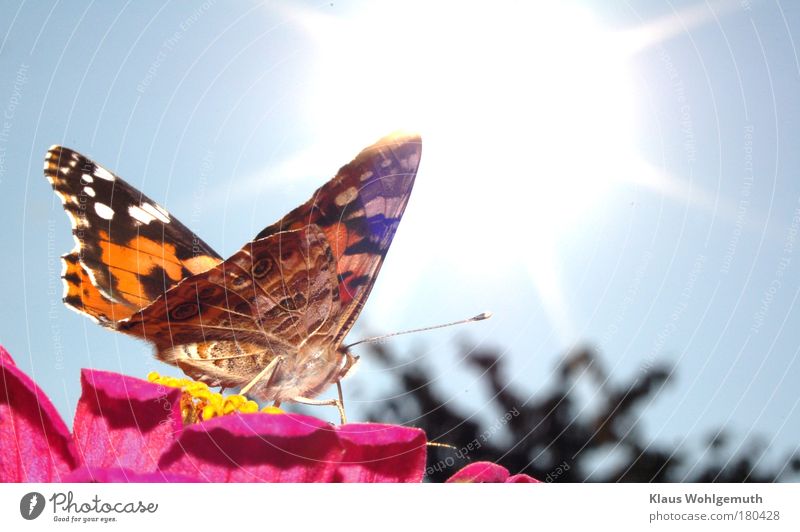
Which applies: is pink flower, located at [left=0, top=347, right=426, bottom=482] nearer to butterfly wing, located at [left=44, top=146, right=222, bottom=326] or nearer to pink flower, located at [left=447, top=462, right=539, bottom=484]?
pink flower, located at [left=447, top=462, right=539, bottom=484]

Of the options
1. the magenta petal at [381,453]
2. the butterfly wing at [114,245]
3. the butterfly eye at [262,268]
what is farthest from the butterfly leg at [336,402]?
the magenta petal at [381,453]

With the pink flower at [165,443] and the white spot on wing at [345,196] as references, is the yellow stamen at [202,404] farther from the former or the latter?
the white spot on wing at [345,196]

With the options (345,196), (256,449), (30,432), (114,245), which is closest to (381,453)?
(256,449)

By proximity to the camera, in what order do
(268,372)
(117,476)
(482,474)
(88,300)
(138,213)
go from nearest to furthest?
1. (117,476)
2. (482,474)
3. (268,372)
4. (88,300)
5. (138,213)

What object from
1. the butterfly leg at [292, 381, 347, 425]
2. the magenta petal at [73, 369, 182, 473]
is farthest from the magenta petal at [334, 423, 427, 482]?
the butterfly leg at [292, 381, 347, 425]

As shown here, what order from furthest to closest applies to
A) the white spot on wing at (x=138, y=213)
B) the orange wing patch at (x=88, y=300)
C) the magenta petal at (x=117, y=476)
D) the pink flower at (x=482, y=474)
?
the white spot on wing at (x=138, y=213), the orange wing patch at (x=88, y=300), the pink flower at (x=482, y=474), the magenta petal at (x=117, y=476)

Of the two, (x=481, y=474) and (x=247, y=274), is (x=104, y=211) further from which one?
(x=481, y=474)
